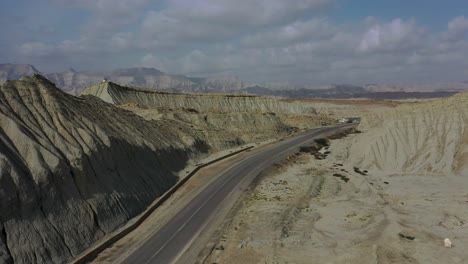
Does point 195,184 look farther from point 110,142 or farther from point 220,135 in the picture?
point 220,135

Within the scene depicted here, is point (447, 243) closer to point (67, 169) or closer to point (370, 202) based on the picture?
point (370, 202)

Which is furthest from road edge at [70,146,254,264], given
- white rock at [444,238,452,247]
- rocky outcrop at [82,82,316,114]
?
rocky outcrop at [82,82,316,114]

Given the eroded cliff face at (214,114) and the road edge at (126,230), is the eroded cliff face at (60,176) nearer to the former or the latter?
the road edge at (126,230)

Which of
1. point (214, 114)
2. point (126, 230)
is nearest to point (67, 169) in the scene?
point (126, 230)

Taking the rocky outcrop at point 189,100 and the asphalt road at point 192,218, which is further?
the rocky outcrop at point 189,100

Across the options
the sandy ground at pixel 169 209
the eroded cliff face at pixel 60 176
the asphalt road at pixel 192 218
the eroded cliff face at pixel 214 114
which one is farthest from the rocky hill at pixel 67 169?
the eroded cliff face at pixel 214 114

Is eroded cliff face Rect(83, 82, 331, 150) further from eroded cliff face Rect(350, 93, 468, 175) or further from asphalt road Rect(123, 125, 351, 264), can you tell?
eroded cliff face Rect(350, 93, 468, 175)
